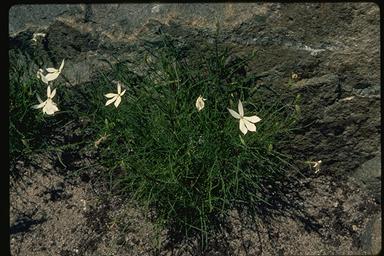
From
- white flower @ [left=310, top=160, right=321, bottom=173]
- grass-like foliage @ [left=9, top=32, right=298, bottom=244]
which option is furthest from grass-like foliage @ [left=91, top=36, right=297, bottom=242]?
white flower @ [left=310, top=160, right=321, bottom=173]

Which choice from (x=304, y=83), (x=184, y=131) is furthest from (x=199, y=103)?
(x=304, y=83)

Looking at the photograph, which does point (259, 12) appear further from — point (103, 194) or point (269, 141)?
point (103, 194)

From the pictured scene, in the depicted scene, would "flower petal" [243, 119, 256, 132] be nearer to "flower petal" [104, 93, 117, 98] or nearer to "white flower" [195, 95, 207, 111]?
"white flower" [195, 95, 207, 111]

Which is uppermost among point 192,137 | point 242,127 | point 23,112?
point 242,127

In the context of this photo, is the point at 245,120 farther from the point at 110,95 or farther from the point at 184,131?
the point at 110,95

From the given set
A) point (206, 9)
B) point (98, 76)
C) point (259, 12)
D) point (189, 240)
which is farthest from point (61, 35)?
point (189, 240)
